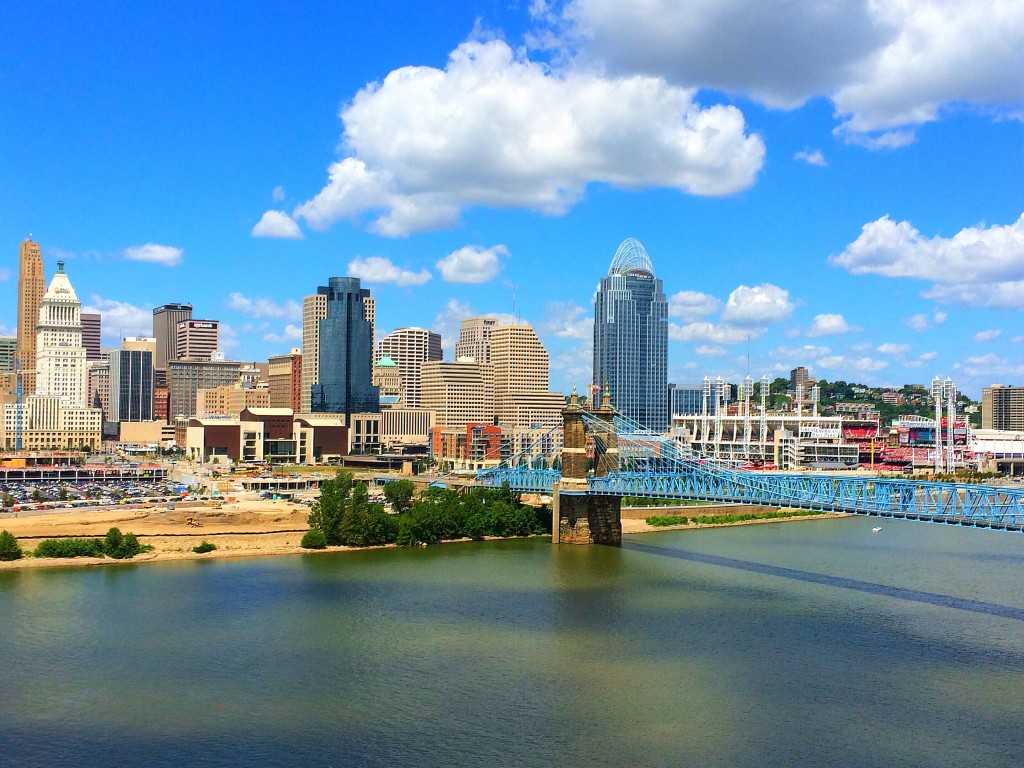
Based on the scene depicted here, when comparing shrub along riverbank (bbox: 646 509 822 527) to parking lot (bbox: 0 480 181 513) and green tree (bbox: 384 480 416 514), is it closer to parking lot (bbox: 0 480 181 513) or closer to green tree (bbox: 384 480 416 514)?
green tree (bbox: 384 480 416 514)

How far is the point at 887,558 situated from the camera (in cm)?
6831

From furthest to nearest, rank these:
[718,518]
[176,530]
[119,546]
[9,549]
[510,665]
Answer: [718,518] < [176,530] < [119,546] < [9,549] < [510,665]

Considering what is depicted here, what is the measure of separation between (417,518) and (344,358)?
12618 centimetres

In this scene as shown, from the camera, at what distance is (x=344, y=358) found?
196 meters

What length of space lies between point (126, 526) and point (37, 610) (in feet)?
78.5

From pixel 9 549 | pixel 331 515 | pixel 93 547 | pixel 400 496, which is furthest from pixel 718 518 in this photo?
pixel 9 549

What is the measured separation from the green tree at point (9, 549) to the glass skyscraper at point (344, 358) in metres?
133

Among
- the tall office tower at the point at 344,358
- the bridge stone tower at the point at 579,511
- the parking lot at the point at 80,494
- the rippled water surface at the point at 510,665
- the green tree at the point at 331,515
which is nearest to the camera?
the rippled water surface at the point at 510,665

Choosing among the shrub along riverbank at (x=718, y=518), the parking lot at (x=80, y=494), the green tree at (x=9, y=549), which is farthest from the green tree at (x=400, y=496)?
the green tree at (x=9, y=549)

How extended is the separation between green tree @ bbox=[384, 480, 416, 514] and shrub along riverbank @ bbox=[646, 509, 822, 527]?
776 inches

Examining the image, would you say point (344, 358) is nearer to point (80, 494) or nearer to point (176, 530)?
point (80, 494)

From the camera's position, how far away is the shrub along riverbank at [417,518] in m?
70.9

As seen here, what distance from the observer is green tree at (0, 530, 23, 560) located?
6162 cm

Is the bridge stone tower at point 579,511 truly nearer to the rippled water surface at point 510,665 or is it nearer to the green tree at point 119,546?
the rippled water surface at point 510,665
